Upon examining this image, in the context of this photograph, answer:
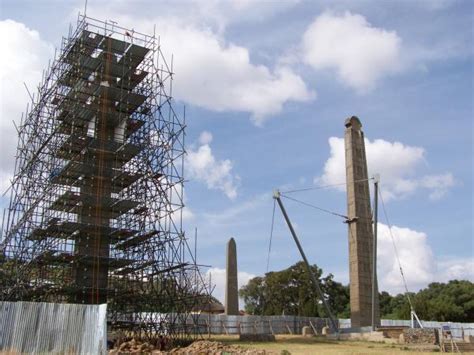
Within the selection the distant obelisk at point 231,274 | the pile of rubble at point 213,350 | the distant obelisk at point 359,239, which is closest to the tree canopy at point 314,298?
the distant obelisk at point 231,274

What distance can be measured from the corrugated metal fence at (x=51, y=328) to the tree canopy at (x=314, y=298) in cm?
4334

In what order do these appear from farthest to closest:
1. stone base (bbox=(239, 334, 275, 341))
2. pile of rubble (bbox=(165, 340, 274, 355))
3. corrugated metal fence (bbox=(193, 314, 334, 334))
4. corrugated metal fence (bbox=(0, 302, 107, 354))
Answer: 1. corrugated metal fence (bbox=(193, 314, 334, 334))
2. stone base (bbox=(239, 334, 275, 341))
3. pile of rubble (bbox=(165, 340, 274, 355))
4. corrugated metal fence (bbox=(0, 302, 107, 354))

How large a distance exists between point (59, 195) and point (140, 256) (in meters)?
5.65

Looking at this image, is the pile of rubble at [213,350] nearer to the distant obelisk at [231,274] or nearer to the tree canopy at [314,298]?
the distant obelisk at [231,274]

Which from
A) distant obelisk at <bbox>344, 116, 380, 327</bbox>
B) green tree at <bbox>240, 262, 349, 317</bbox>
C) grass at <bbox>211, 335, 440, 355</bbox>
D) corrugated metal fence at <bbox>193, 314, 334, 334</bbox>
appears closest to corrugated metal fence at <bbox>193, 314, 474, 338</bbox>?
corrugated metal fence at <bbox>193, 314, 334, 334</bbox>

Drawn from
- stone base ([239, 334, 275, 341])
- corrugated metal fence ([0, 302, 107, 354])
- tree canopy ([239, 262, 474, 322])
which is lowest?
stone base ([239, 334, 275, 341])

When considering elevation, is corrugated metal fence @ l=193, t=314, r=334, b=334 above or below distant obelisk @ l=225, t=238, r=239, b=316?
below

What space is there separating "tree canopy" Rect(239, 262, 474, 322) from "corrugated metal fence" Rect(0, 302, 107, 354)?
142ft

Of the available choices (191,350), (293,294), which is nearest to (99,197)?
(191,350)

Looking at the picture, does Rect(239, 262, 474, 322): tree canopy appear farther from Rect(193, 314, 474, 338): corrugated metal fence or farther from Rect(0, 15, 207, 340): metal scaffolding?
Rect(0, 15, 207, 340): metal scaffolding

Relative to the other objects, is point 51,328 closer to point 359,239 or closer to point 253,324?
point 253,324

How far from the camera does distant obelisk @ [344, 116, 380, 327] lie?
43.8 metres

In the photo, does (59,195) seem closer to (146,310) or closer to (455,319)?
(146,310)

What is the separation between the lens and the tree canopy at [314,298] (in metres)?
65.5
